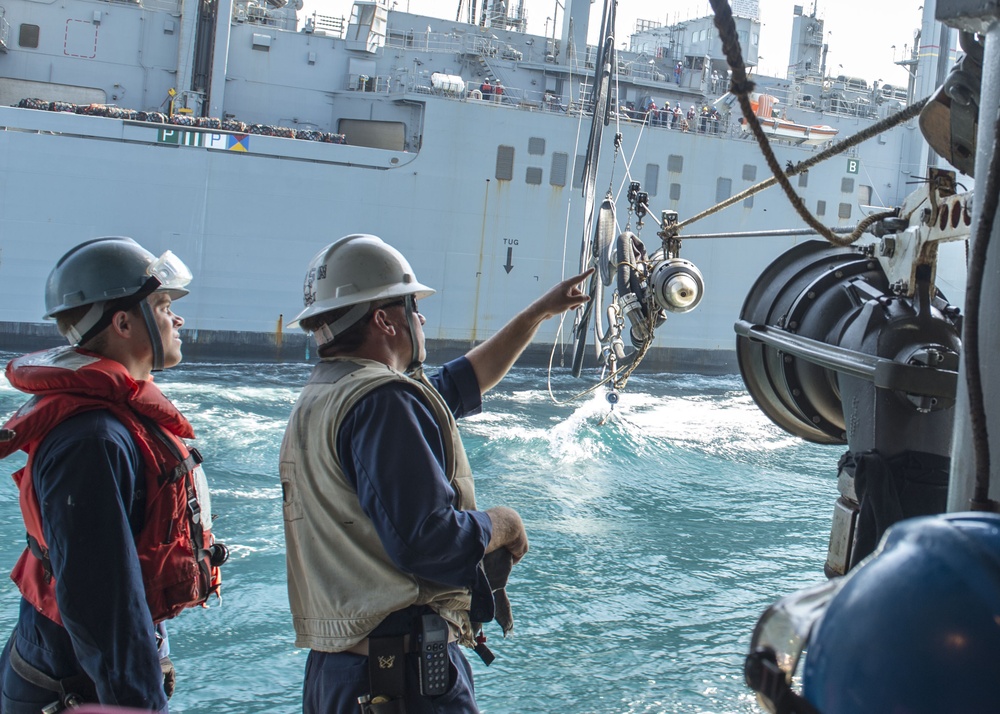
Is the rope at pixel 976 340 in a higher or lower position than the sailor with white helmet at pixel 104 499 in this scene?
higher

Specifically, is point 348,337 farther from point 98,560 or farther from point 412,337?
point 98,560

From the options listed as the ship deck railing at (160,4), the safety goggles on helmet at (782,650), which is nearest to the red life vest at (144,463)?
the safety goggles on helmet at (782,650)

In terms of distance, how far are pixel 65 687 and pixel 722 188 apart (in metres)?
19.4

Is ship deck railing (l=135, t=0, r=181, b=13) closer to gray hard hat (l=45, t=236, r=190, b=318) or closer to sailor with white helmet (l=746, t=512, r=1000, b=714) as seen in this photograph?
gray hard hat (l=45, t=236, r=190, b=318)

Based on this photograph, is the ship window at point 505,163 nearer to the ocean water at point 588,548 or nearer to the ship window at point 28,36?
the ocean water at point 588,548

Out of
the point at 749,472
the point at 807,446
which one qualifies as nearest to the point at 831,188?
the point at 807,446

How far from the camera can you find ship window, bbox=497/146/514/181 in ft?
59.6

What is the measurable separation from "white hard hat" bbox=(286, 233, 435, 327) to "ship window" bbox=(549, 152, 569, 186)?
16717 millimetres

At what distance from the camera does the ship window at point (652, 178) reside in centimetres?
1930

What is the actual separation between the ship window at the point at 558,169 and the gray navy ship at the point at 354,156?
0.15ft

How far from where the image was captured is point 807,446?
12859 millimetres

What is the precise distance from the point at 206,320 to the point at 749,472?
10364 millimetres

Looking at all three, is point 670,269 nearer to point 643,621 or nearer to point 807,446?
point 643,621

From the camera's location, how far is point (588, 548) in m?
7.54
